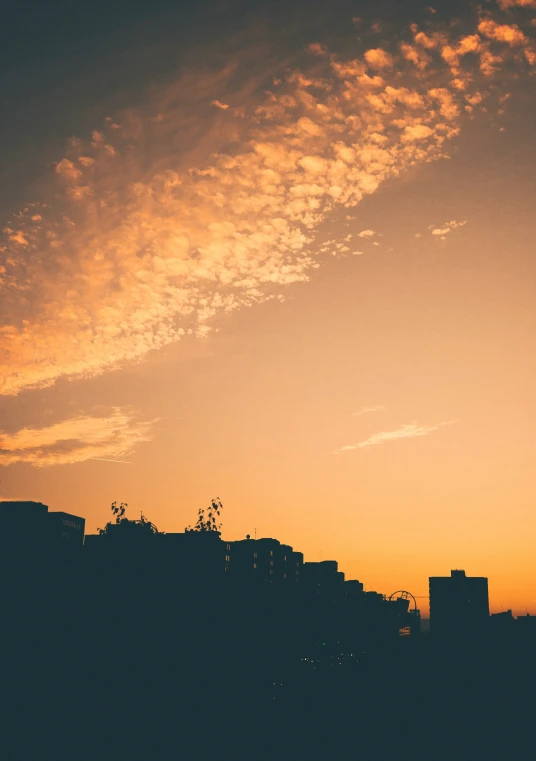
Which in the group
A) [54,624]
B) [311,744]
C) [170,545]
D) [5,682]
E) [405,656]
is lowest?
[405,656]

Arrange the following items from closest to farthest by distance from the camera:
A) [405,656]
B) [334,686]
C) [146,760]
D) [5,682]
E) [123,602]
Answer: [146,760]
[5,682]
[123,602]
[334,686]
[405,656]

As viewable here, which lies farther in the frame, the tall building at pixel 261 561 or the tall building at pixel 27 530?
the tall building at pixel 261 561

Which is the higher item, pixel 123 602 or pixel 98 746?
pixel 123 602

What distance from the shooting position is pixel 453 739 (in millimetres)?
84188

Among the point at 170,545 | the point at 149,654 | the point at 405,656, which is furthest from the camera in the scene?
the point at 405,656

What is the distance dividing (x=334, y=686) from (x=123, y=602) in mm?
48061

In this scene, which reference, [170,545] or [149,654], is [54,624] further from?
[170,545]

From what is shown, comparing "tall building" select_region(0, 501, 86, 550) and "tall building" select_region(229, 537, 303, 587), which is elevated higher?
"tall building" select_region(0, 501, 86, 550)

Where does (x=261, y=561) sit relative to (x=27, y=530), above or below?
below

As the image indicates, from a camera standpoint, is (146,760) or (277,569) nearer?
(146,760)

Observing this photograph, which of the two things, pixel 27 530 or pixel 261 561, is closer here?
pixel 27 530

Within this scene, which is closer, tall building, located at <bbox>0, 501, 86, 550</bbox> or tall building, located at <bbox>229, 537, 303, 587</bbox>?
tall building, located at <bbox>0, 501, 86, 550</bbox>

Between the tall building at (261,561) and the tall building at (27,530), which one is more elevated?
the tall building at (27,530)

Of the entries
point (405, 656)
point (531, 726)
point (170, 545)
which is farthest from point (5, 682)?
point (405, 656)
